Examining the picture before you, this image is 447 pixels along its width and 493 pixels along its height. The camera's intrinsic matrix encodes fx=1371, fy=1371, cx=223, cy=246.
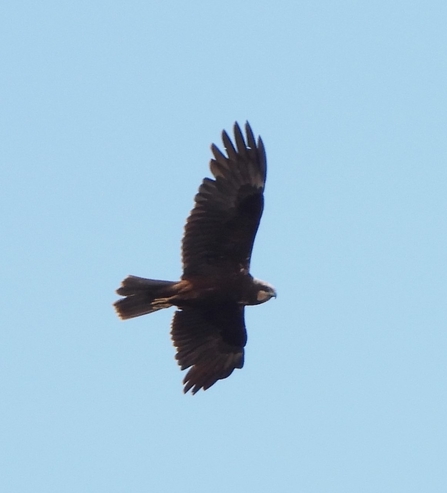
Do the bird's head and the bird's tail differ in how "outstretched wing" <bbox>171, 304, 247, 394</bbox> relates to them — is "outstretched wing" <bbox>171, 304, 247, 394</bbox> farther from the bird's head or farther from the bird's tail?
the bird's tail

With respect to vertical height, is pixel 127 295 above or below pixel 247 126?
below

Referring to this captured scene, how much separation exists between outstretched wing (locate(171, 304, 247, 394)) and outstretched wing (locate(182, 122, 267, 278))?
3.22ft

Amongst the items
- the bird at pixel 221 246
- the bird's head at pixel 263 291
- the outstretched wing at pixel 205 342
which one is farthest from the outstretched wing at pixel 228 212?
the outstretched wing at pixel 205 342

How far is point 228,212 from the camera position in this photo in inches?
661

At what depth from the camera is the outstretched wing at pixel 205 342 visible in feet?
58.2

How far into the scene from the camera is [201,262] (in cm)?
1697

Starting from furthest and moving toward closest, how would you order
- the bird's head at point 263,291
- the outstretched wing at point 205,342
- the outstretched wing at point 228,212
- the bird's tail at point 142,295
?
the outstretched wing at point 205,342
the bird's head at point 263,291
the bird's tail at point 142,295
the outstretched wing at point 228,212

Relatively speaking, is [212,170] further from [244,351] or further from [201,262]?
[244,351]

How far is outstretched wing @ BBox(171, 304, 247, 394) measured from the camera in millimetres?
17750

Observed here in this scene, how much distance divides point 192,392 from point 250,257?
2021 mm

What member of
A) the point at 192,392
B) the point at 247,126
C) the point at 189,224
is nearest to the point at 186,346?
the point at 192,392

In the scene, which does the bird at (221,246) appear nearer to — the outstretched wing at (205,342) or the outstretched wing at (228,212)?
the outstretched wing at (228,212)

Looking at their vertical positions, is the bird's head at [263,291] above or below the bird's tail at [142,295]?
below

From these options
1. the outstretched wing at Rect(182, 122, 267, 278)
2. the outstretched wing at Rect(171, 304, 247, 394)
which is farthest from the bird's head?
the outstretched wing at Rect(171, 304, 247, 394)
